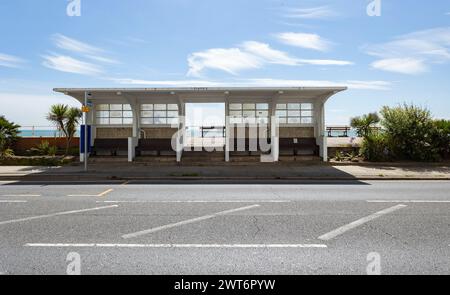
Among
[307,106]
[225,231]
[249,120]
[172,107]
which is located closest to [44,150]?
[172,107]

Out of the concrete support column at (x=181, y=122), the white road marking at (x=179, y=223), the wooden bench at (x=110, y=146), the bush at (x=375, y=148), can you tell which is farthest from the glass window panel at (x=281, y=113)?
the white road marking at (x=179, y=223)

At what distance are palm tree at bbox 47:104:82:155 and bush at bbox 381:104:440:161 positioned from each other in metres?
17.5

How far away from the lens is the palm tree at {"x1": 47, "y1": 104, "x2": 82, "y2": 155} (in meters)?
18.0

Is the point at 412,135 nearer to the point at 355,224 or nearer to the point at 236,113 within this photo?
the point at 236,113

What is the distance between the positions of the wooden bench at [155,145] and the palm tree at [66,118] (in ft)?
13.5

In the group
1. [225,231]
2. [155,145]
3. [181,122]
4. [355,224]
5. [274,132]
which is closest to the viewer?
[225,231]

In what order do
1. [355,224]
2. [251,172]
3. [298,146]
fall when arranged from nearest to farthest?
[355,224], [251,172], [298,146]

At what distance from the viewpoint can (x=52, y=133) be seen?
19875 millimetres

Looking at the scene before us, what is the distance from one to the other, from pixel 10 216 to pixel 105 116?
13.0 m

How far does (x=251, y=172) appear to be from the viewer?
13320mm

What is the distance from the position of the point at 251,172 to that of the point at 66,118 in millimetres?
11862

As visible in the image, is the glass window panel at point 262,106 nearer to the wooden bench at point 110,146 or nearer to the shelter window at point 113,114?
the shelter window at point 113,114

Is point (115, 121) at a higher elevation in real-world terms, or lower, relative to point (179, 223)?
higher
